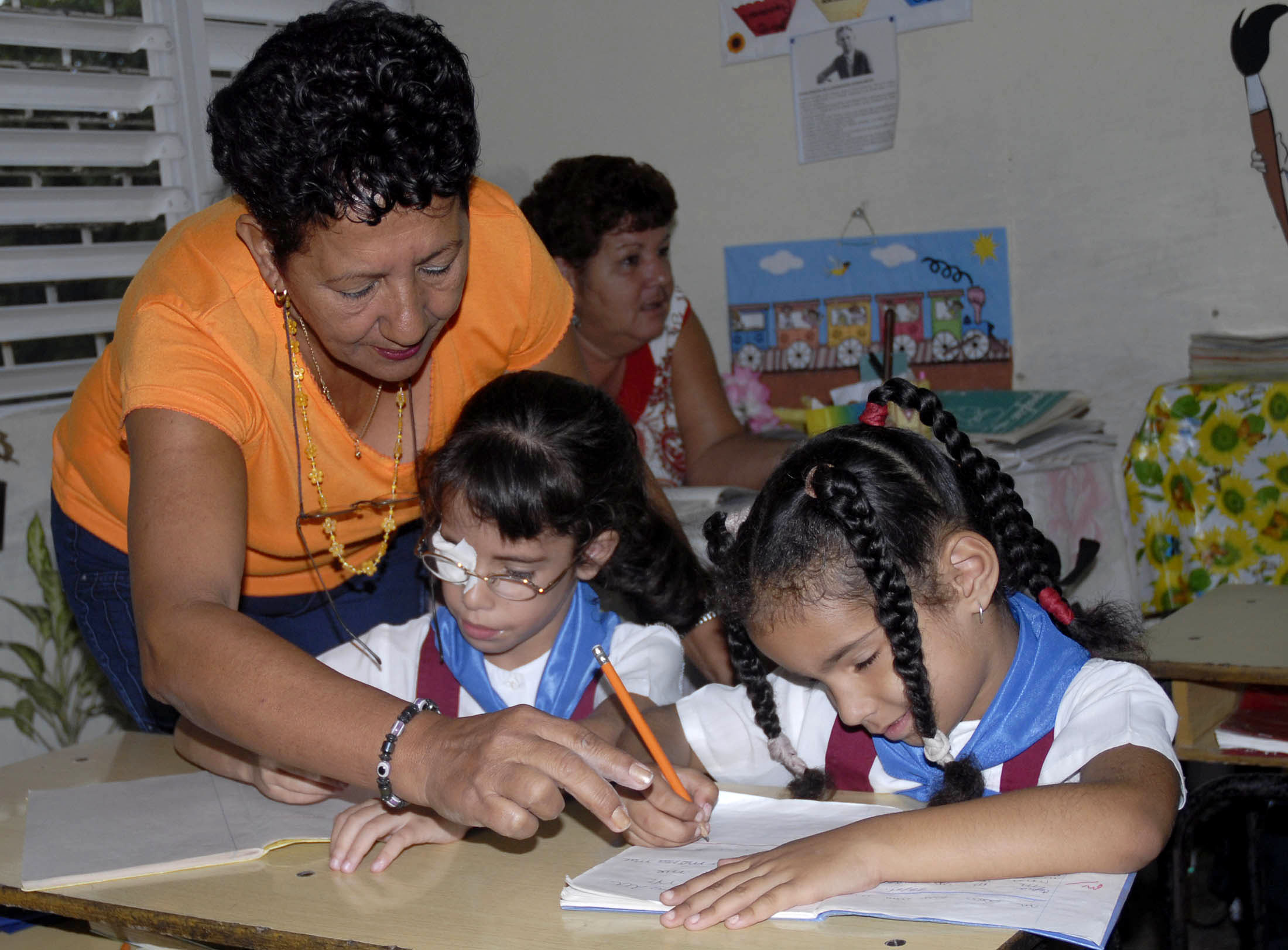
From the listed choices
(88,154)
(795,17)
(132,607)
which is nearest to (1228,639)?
(132,607)

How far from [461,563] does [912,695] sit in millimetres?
634

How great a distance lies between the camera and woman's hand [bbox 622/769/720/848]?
3.90 feet

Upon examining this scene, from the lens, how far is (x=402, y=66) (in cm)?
131

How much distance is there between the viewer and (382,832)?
49.6 inches

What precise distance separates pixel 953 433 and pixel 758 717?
41 cm

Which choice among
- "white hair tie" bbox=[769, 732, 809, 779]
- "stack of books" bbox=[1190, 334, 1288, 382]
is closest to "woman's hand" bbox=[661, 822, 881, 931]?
"white hair tie" bbox=[769, 732, 809, 779]

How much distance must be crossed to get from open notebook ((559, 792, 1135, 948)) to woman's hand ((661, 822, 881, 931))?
10 mm

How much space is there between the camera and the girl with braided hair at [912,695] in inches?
42.1

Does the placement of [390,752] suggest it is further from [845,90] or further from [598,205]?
[845,90]

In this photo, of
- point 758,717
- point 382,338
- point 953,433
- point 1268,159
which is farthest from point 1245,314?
point 382,338

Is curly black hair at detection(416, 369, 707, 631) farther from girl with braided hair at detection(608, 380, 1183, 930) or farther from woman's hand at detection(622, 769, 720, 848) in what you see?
woman's hand at detection(622, 769, 720, 848)

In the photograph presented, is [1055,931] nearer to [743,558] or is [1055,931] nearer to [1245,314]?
[743,558]

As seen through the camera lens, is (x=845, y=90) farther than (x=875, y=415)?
Yes

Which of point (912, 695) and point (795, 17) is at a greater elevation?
point (795, 17)
